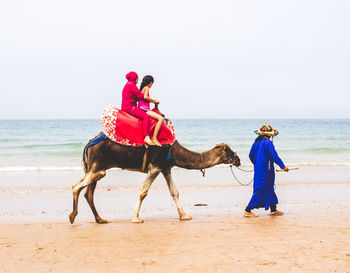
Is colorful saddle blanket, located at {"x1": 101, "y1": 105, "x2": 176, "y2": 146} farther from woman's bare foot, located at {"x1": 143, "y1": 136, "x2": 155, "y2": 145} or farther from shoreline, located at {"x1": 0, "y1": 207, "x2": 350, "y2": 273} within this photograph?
shoreline, located at {"x1": 0, "y1": 207, "x2": 350, "y2": 273}

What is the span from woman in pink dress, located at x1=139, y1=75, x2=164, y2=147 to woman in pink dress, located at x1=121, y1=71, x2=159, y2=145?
2.1 inches

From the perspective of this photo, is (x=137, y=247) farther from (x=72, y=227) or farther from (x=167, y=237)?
(x=72, y=227)

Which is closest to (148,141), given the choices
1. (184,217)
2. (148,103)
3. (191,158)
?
(148,103)

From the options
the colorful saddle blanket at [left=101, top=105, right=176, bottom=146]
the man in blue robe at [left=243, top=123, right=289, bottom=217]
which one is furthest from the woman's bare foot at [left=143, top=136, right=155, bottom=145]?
the man in blue robe at [left=243, top=123, right=289, bottom=217]

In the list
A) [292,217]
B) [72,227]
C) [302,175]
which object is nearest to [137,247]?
[72,227]

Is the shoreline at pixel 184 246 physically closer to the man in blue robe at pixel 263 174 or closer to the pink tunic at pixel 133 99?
the man in blue robe at pixel 263 174

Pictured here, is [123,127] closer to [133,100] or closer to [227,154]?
[133,100]

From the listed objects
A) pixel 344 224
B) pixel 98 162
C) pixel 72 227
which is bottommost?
pixel 72 227

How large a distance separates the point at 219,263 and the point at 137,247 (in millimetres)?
1317

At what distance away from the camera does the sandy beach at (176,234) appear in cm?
561

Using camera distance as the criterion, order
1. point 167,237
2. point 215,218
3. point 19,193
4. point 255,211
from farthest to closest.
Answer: point 19,193
point 255,211
point 215,218
point 167,237

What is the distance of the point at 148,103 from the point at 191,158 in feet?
4.47

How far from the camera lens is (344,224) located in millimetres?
7746

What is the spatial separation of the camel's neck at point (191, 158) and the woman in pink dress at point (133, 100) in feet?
2.58
